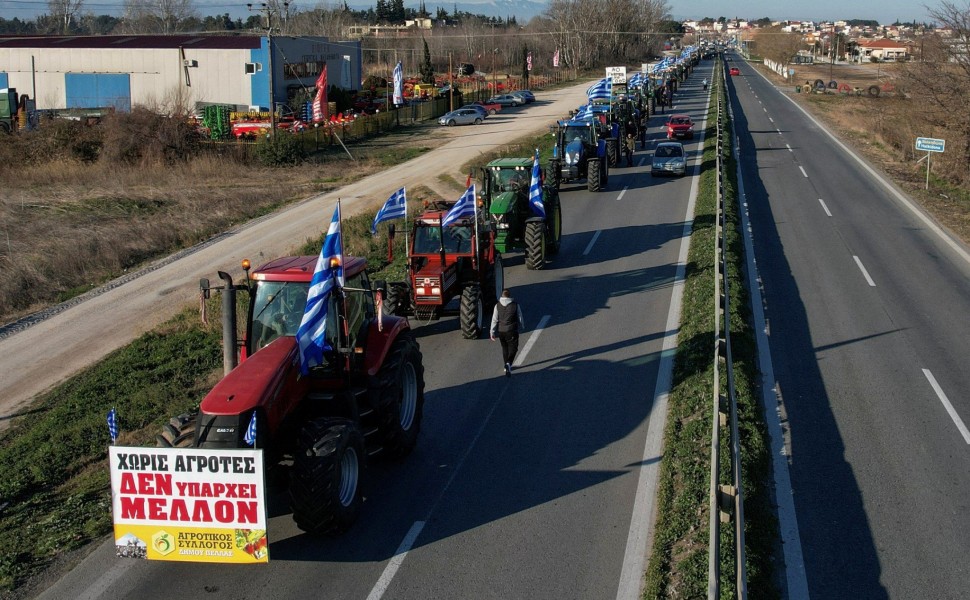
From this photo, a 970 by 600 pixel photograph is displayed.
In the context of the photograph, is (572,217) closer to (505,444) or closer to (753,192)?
(753,192)

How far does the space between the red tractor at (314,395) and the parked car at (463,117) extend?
5096 cm

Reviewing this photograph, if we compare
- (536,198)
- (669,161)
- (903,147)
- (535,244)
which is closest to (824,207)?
(669,161)

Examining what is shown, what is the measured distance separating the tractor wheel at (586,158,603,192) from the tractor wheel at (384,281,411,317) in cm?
1763

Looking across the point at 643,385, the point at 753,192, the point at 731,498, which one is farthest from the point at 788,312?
the point at 753,192

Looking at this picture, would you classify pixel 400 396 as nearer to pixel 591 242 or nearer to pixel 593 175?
pixel 591 242

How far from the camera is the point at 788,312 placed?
19.1m

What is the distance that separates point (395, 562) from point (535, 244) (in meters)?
13.3

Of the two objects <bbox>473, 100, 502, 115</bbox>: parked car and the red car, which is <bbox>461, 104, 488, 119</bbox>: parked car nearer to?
<bbox>473, 100, 502, 115</bbox>: parked car

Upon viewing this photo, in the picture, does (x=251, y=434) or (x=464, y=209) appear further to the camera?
(x=464, y=209)

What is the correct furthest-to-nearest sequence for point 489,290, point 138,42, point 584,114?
point 138,42
point 584,114
point 489,290

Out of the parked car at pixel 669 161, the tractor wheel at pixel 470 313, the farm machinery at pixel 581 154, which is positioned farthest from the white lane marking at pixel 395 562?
the parked car at pixel 669 161

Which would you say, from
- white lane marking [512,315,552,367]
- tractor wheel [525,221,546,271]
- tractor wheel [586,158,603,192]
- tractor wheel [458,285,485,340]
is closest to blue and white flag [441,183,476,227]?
tractor wheel [458,285,485,340]

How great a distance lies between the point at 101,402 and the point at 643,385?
9055 mm

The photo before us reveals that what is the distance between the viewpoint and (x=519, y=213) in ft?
76.5
